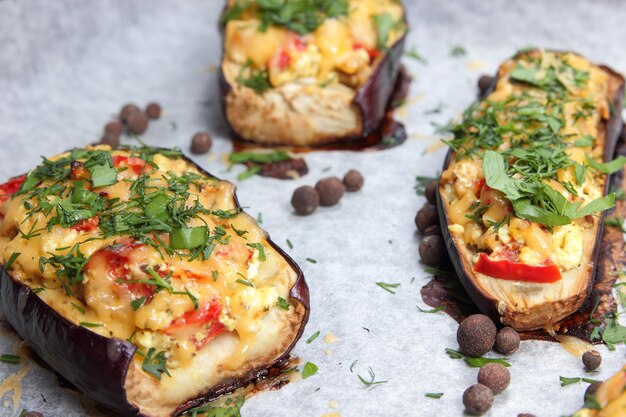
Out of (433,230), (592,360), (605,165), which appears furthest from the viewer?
(433,230)

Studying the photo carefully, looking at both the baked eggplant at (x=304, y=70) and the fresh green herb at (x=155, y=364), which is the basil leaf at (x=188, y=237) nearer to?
the fresh green herb at (x=155, y=364)

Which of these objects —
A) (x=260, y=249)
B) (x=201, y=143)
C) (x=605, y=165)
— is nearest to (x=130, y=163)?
(x=260, y=249)

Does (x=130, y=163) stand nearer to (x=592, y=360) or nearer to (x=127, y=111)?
(x=127, y=111)

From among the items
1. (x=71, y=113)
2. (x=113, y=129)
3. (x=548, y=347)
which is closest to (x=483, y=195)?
(x=548, y=347)

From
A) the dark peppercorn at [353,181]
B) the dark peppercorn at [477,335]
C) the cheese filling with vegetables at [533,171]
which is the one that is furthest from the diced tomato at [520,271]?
the dark peppercorn at [353,181]

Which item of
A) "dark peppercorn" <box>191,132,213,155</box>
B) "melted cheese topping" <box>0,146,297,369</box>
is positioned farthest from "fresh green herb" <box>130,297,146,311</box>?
"dark peppercorn" <box>191,132,213,155</box>

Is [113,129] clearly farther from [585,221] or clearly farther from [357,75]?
[585,221]
